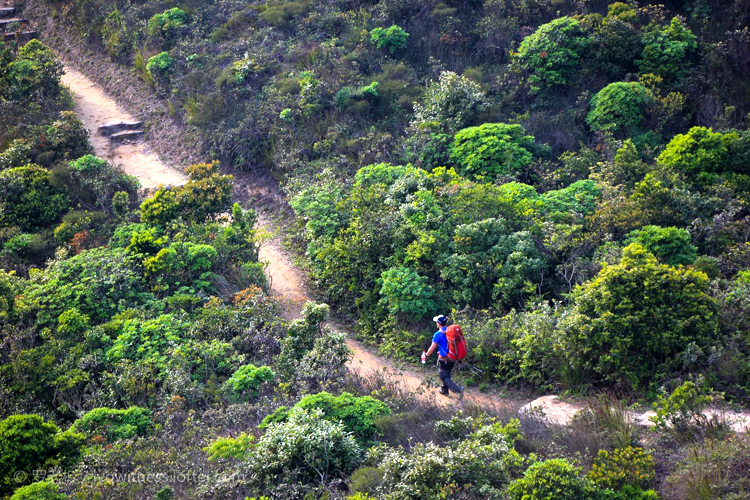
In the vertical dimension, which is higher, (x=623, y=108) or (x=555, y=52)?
(x=555, y=52)

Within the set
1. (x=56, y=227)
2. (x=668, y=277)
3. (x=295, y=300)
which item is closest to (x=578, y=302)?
(x=668, y=277)

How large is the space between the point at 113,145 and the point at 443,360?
49.0ft

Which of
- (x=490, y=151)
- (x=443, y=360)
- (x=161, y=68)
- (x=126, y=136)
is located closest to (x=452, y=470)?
(x=443, y=360)

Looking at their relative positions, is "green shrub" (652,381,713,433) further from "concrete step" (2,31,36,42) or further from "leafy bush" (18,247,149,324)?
"concrete step" (2,31,36,42)

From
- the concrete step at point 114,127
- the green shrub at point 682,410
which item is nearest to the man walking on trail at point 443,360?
the green shrub at point 682,410

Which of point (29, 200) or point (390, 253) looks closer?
point (390, 253)

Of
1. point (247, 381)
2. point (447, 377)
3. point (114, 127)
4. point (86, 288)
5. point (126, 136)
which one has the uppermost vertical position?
point (114, 127)

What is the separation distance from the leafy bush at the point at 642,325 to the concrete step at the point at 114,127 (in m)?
16.7

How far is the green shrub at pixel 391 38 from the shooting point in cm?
1941

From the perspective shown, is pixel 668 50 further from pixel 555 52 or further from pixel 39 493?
pixel 39 493

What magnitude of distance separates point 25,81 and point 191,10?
262 inches

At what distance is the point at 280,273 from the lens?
46.3ft

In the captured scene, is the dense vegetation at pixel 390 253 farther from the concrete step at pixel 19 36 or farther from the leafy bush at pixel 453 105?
the concrete step at pixel 19 36

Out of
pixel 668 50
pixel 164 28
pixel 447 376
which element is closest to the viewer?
pixel 447 376
